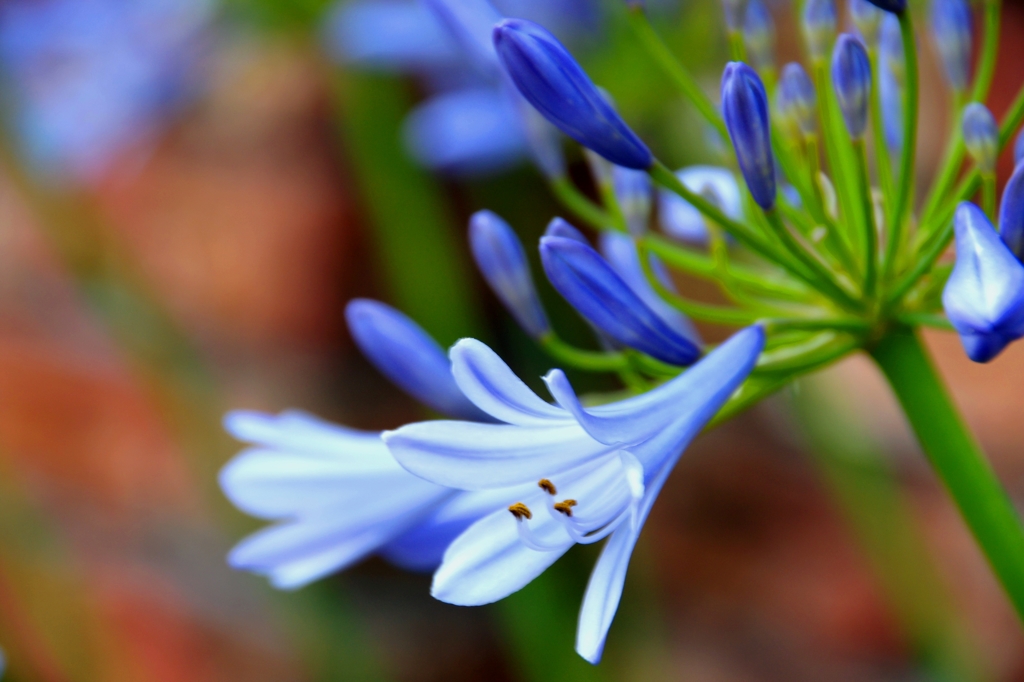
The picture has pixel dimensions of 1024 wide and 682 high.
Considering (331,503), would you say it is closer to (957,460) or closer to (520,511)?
(520,511)

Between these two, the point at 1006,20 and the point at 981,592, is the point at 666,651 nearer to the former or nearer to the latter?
the point at 981,592

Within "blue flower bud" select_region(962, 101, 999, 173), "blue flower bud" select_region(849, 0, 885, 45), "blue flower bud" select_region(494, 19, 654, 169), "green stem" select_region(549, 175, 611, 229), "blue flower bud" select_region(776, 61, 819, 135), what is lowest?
"blue flower bud" select_region(962, 101, 999, 173)

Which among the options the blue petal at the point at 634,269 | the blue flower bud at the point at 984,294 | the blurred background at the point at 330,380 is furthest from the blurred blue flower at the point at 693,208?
the blurred background at the point at 330,380

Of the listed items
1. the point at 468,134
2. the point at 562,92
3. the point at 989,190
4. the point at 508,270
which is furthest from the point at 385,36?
the point at 989,190

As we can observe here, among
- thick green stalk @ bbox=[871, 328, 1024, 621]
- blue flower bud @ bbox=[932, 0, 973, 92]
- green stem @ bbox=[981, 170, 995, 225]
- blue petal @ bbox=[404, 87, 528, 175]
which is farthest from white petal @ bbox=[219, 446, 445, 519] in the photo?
blue petal @ bbox=[404, 87, 528, 175]

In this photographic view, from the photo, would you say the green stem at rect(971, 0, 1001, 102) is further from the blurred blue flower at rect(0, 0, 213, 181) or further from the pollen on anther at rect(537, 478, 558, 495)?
the blurred blue flower at rect(0, 0, 213, 181)

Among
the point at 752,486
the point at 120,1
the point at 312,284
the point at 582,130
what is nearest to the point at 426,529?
the point at 582,130
